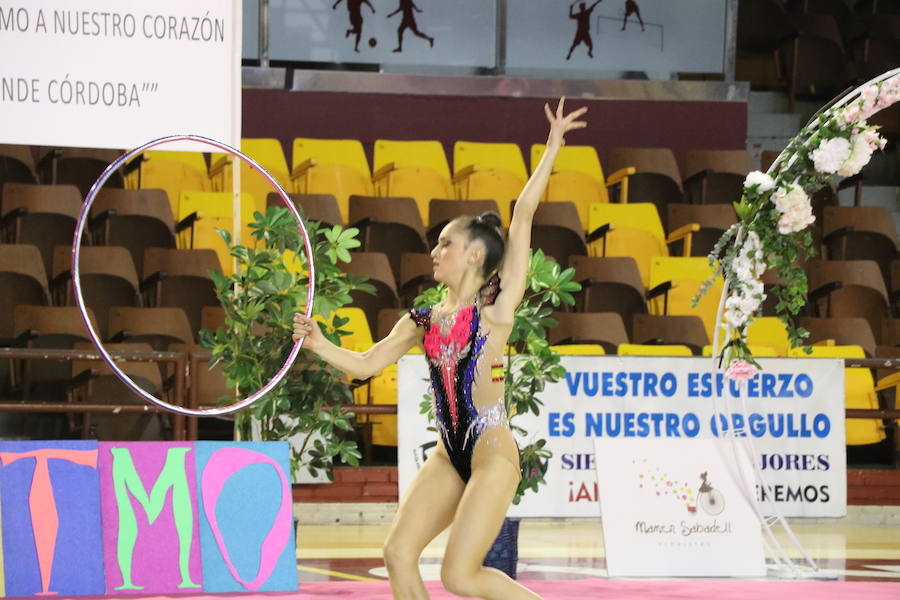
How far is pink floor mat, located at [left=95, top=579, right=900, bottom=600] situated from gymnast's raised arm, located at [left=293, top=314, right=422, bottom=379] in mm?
1379

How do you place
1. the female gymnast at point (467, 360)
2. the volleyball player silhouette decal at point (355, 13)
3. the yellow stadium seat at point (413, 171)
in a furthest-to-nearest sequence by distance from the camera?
the volleyball player silhouette decal at point (355, 13), the yellow stadium seat at point (413, 171), the female gymnast at point (467, 360)

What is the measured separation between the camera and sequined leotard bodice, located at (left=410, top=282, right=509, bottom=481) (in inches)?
169

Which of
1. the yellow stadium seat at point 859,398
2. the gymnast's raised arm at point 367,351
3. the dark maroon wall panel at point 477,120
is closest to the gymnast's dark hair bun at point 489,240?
the gymnast's raised arm at point 367,351

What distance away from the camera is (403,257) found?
927cm

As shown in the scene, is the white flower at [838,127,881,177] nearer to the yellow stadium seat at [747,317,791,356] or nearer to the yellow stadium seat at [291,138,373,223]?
the yellow stadium seat at [747,317,791,356]

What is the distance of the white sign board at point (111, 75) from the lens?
5.99m

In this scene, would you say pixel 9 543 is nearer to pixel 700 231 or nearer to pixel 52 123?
pixel 52 123

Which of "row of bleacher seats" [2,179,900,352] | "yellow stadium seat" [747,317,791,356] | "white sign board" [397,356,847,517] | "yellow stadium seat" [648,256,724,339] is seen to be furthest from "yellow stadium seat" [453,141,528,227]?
"white sign board" [397,356,847,517]

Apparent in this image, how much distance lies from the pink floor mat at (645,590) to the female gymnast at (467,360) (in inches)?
54.0

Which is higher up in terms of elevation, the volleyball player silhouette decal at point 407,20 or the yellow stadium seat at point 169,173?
the volleyball player silhouette decal at point 407,20

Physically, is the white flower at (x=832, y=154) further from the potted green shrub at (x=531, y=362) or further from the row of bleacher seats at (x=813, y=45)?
the row of bleacher seats at (x=813, y=45)

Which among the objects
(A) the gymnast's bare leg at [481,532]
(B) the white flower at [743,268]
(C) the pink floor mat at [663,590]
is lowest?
(C) the pink floor mat at [663,590]

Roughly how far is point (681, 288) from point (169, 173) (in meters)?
4.06

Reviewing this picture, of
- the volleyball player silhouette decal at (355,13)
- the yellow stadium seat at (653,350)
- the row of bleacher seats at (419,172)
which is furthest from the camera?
the volleyball player silhouette decal at (355,13)
